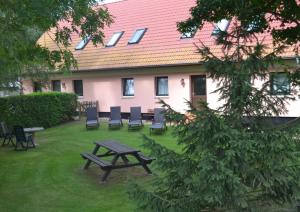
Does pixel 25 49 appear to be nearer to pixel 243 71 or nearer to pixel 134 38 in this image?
pixel 243 71

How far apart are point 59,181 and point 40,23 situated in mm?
3828

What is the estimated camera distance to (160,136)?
18.5 meters

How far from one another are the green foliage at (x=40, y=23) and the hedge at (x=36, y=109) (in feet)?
32.4

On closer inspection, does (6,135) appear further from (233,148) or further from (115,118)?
(233,148)

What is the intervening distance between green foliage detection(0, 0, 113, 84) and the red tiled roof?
35.3 feet

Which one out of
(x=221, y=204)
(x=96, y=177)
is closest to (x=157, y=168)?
(x=221, y=204)

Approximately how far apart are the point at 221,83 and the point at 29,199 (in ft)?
18.9

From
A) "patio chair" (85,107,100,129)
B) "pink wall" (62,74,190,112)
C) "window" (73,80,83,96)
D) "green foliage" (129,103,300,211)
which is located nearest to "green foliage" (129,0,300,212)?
"green foliage" (129,103,300,211)

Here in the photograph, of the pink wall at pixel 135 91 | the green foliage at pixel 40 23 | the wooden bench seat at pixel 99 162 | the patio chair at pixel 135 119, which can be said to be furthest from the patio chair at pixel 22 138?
the pink wall at pixel 135 91

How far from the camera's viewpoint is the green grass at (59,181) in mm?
9070

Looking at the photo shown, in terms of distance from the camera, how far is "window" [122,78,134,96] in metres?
25.9

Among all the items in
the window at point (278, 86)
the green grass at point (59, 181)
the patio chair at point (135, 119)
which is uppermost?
the window at point (278, 86)

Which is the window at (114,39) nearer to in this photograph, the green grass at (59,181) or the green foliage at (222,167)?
the green grass at (59,181)

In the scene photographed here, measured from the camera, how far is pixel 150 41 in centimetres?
2514
